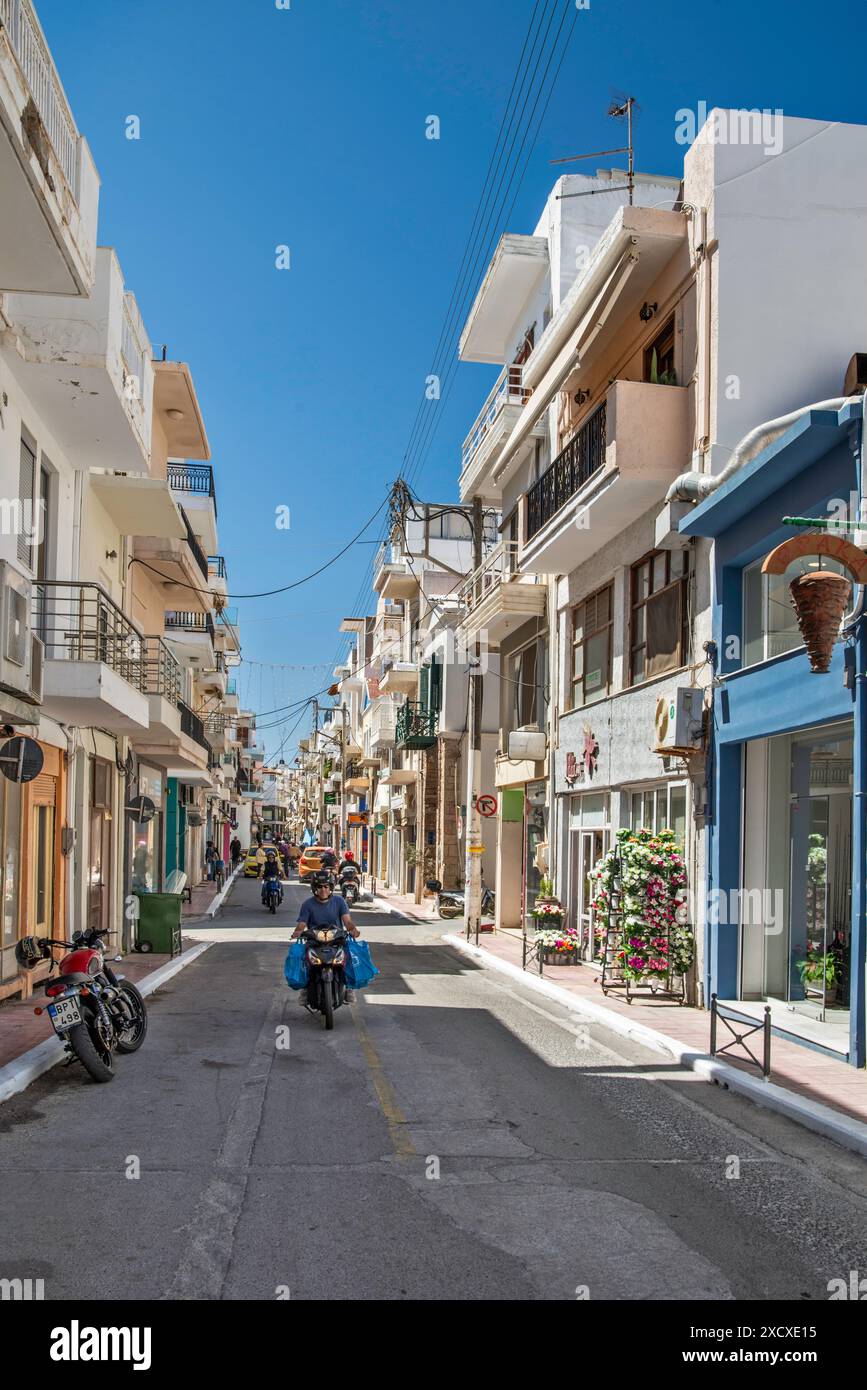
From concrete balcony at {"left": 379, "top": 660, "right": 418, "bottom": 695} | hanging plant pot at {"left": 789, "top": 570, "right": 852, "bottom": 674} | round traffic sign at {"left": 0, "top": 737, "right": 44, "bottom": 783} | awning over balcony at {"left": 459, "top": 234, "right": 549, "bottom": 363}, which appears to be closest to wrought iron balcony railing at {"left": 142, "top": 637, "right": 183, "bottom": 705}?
round traffic sign at {"left": 0, "top": 737, "right": 44, "bottom": 783}

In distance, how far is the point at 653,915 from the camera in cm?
1484

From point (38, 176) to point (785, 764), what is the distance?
9999mm

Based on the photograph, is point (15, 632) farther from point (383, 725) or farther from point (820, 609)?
point (383, 725)

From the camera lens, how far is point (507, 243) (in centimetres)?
2462

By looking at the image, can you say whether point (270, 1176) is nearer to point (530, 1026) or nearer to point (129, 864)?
point (530, 1026)

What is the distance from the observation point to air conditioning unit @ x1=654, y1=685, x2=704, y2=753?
14703 millimetres

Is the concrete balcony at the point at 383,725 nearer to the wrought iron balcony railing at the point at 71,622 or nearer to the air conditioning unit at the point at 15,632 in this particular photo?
the wrought iron balcony railing at the point at 71,622

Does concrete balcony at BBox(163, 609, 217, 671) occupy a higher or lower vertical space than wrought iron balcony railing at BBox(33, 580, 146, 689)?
higher

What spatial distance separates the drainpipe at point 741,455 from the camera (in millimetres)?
12148

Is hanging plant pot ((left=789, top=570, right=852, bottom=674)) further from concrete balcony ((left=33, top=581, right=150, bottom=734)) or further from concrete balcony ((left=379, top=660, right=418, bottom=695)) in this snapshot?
concrete balcony ((left=379, top=660, right=418, bottom=695))

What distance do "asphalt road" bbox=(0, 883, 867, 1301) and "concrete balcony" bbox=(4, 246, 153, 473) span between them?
306 inches

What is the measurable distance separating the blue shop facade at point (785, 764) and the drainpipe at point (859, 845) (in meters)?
0.02

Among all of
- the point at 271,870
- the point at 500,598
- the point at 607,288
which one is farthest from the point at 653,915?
the point at 271,870
